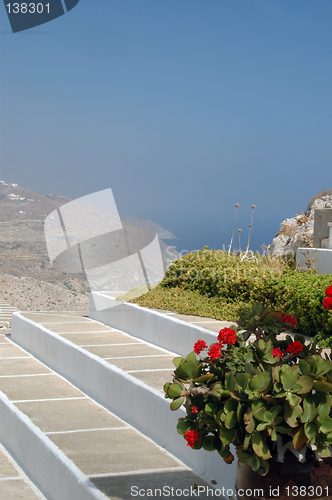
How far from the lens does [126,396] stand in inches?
210

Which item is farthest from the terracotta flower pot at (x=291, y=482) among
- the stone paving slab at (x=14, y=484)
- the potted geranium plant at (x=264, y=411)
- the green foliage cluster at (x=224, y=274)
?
the green foliage cluster at (x=224, y=274)

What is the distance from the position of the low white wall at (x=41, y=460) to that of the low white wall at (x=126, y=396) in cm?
103

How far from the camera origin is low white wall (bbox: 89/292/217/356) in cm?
653

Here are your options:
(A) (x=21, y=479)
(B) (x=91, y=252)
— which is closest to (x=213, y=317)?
(B) (x=91, y=252)

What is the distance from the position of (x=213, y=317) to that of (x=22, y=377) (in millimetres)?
3086

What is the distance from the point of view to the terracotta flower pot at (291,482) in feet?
8.38

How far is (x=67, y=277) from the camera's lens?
1986cm

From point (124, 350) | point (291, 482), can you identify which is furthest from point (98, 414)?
point (291, 482)

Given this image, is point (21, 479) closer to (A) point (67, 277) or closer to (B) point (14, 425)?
(B) point (14, 425)

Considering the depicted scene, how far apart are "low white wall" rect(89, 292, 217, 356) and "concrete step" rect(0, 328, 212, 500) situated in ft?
5.14

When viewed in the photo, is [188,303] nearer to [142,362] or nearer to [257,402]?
[142,362]

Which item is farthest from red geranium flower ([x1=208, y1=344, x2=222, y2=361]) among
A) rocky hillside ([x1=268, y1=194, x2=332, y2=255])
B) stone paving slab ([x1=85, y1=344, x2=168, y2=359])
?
rocky hillside ([x1=268, y1=194, x2=332, y2=255])

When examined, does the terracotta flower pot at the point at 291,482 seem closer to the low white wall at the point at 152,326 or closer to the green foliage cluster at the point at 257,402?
the green foliage cluster at the point at 257,402

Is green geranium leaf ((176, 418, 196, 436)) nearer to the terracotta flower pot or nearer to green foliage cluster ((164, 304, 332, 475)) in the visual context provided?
green foliage cluster ((164, 304, 332, 475))
